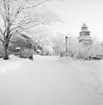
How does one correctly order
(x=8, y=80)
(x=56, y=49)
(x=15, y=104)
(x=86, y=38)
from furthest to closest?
1. (x=86, y=38)
2. (x=56, y=49)
3. (x=8, y=80)
4. (x=15, y=104)

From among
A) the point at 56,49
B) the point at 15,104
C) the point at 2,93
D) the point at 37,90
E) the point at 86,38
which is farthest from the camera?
the point at 86,38

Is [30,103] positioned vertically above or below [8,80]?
below

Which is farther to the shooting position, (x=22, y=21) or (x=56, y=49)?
(x=56, y=49)

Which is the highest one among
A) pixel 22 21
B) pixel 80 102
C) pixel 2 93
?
pixel 22 21

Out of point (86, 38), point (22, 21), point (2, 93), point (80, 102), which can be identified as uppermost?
point (86, 38)

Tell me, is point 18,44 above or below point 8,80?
above

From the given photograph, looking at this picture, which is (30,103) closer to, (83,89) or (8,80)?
(8,80)

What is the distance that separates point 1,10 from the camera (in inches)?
468

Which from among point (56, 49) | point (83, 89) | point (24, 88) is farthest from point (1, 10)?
point (56, 49)

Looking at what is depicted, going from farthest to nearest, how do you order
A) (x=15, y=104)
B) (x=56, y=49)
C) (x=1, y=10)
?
(x=56, y=49), (x=1, y=10), (x=15, y=104)

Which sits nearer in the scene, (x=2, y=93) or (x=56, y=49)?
(x=2, y=93)

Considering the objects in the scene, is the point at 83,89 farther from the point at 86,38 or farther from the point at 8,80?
the point at 86,38

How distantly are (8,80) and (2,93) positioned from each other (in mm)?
1208

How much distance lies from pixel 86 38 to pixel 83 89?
83844 mm
